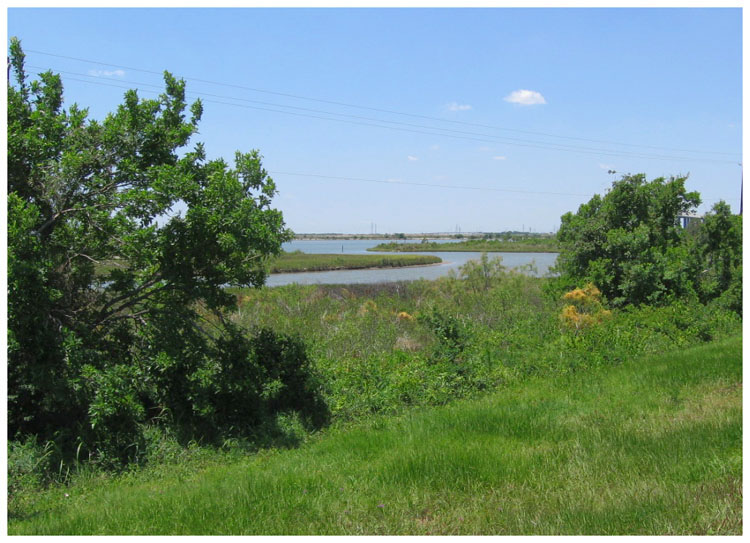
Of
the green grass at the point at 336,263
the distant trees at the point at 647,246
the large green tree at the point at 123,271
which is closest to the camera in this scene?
the large green tree at the point at 123,271

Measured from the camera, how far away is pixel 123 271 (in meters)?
8.37

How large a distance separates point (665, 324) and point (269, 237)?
10348 mm

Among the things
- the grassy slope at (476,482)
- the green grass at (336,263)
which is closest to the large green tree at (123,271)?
the grassy slope at (476,482)

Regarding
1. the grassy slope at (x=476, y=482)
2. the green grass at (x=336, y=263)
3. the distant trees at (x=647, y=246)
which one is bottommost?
the grassy slope at (x=476, y=482)

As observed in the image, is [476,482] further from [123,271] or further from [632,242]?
[632,242]

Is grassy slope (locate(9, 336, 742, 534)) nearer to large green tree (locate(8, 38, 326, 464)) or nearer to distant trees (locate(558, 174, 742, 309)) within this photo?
large green tree (locate(8, 38, 326, 464))

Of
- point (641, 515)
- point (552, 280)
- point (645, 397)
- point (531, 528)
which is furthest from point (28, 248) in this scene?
point (552, 280)

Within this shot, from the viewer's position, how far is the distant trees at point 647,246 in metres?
17.8

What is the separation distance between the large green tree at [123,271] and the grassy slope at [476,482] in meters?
1.13

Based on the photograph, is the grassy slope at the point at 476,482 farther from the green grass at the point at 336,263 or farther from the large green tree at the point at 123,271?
the green grass at the point at 336,263

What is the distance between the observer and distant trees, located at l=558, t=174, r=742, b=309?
58.4 feet

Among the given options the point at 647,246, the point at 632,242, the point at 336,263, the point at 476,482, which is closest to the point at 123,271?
the point at 476,482

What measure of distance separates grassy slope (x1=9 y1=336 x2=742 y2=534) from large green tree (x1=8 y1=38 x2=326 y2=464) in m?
1.13

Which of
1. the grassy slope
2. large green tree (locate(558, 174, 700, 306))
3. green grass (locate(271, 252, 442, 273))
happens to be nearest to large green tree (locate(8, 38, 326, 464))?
the grassy slope
